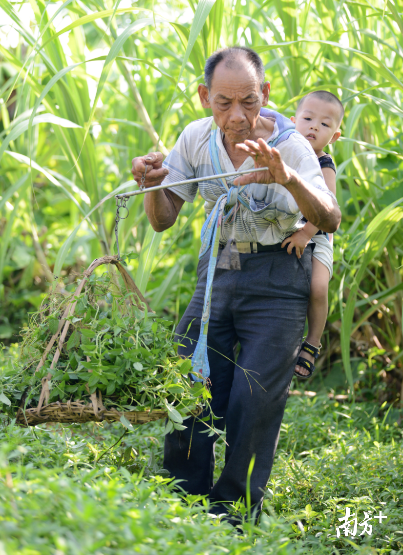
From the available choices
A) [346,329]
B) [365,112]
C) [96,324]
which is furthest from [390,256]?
[96,324]

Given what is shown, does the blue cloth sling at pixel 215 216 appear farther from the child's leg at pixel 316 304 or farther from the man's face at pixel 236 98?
the child's leg at pixel 316 304

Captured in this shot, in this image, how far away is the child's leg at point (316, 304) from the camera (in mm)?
1769

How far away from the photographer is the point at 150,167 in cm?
158

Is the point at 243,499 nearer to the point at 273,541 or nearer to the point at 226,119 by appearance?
the point at 273,541

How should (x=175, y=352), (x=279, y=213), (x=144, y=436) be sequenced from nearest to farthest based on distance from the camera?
(x=175, y=352)
(x=279, y=213)
(x=144, y=436)

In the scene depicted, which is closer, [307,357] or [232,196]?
[232,196]

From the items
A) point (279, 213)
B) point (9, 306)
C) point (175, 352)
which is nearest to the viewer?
point (175, 352)

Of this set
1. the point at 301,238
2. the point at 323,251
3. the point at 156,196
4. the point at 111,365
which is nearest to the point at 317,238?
the point at 323,251

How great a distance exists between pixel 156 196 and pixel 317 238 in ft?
1.75

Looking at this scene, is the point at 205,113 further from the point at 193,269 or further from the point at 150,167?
the point at 193,269

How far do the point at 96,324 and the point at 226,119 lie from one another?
2.10ft

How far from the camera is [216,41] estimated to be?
204cm

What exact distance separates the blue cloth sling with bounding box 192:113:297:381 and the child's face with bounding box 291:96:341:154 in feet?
0.92

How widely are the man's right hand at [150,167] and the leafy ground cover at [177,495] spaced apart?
72cm
